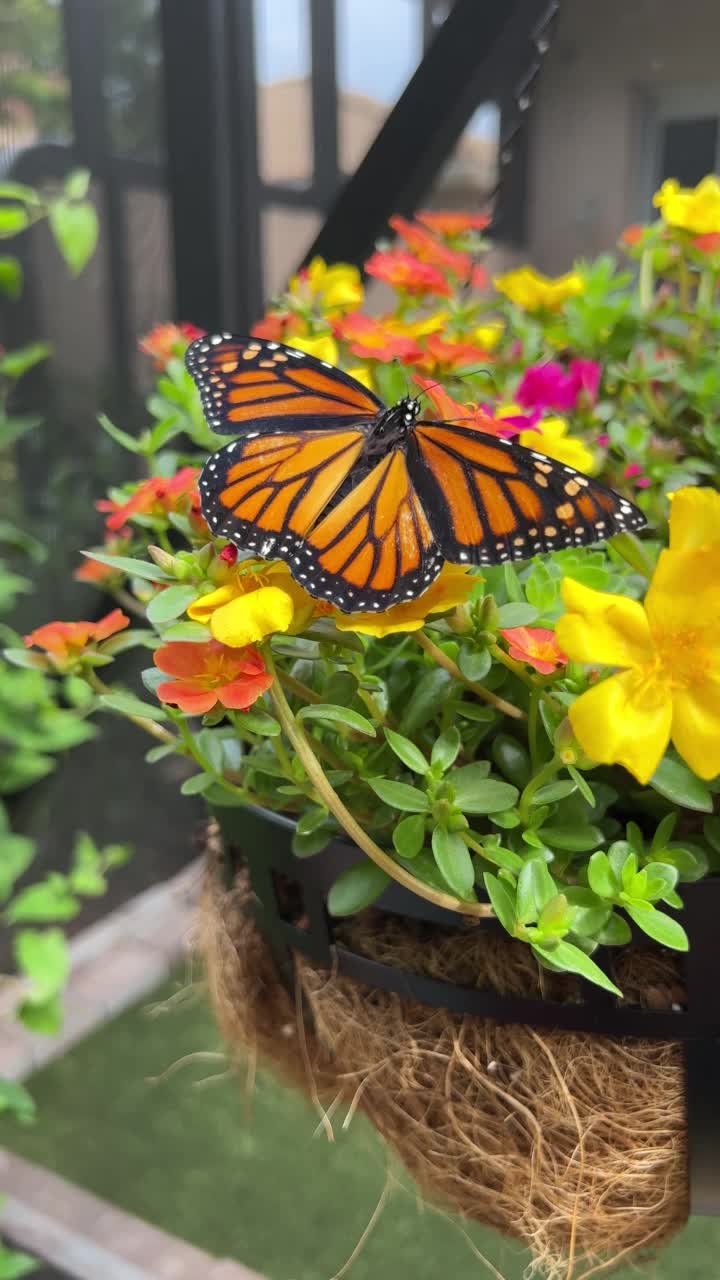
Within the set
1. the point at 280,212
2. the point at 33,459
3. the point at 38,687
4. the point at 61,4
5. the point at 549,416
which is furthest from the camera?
the point at 280,212

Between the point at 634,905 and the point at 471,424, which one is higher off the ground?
the point at 471,424

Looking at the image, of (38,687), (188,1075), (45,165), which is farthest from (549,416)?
(45,165)

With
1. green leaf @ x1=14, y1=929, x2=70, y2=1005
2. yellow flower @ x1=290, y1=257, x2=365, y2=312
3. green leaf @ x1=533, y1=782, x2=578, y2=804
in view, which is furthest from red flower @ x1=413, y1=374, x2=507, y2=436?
green leaf @ x1=14, y1=929, x2=70, y2=1005

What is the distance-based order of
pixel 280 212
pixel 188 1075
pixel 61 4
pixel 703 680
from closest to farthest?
1. pixel 703 680
2. pixel 188 1075
3. pixel 61 4
4. pixel 280 212

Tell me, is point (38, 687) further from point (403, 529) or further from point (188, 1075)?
point (403, 529)

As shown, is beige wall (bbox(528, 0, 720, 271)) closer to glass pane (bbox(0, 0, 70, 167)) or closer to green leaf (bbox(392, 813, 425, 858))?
glass pane (bbox(0, 0, 70, 167))

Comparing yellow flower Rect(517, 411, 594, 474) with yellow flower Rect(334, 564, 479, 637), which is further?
yellow flower Rect(517, 411, 594, 474)
